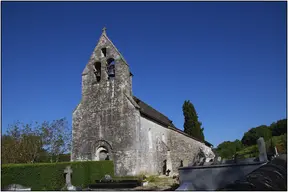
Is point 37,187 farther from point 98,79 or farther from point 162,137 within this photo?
point 162,137

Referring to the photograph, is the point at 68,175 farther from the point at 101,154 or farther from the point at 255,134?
the point at 255,134

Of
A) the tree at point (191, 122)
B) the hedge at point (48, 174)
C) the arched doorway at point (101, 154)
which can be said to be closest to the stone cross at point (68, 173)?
the hedge at point (48, 174)

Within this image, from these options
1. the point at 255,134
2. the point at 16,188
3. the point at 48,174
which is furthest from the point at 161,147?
the point at 255,134

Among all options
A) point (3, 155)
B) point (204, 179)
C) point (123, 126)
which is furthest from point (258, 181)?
point (3, 155)

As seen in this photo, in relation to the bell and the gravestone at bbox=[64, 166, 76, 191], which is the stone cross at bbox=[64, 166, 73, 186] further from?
the bell

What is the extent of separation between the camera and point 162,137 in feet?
90.8

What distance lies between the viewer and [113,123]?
21484 millimetres

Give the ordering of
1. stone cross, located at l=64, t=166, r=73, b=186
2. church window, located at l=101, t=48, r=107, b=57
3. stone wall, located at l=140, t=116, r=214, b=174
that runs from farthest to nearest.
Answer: church window, located at l=101, t=48, r=107, b=57, stone wall, located at l=140, t=116, r=214, b=174, stone cross, located at l=64, t=166, r=73, b=186

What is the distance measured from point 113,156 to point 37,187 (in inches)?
282

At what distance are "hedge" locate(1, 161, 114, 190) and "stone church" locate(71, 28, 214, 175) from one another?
9.08ft

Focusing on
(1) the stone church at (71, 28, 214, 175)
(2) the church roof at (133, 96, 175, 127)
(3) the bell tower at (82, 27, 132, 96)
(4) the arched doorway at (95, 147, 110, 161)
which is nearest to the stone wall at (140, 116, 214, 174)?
(1) the stone church at (71, 28, 214, 175)

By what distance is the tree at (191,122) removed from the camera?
4000 cm

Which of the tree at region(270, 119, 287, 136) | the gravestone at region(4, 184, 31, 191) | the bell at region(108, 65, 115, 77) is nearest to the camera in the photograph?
the gravestone at region(4, 184, 31, 191)

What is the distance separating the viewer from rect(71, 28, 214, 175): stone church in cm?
2039
